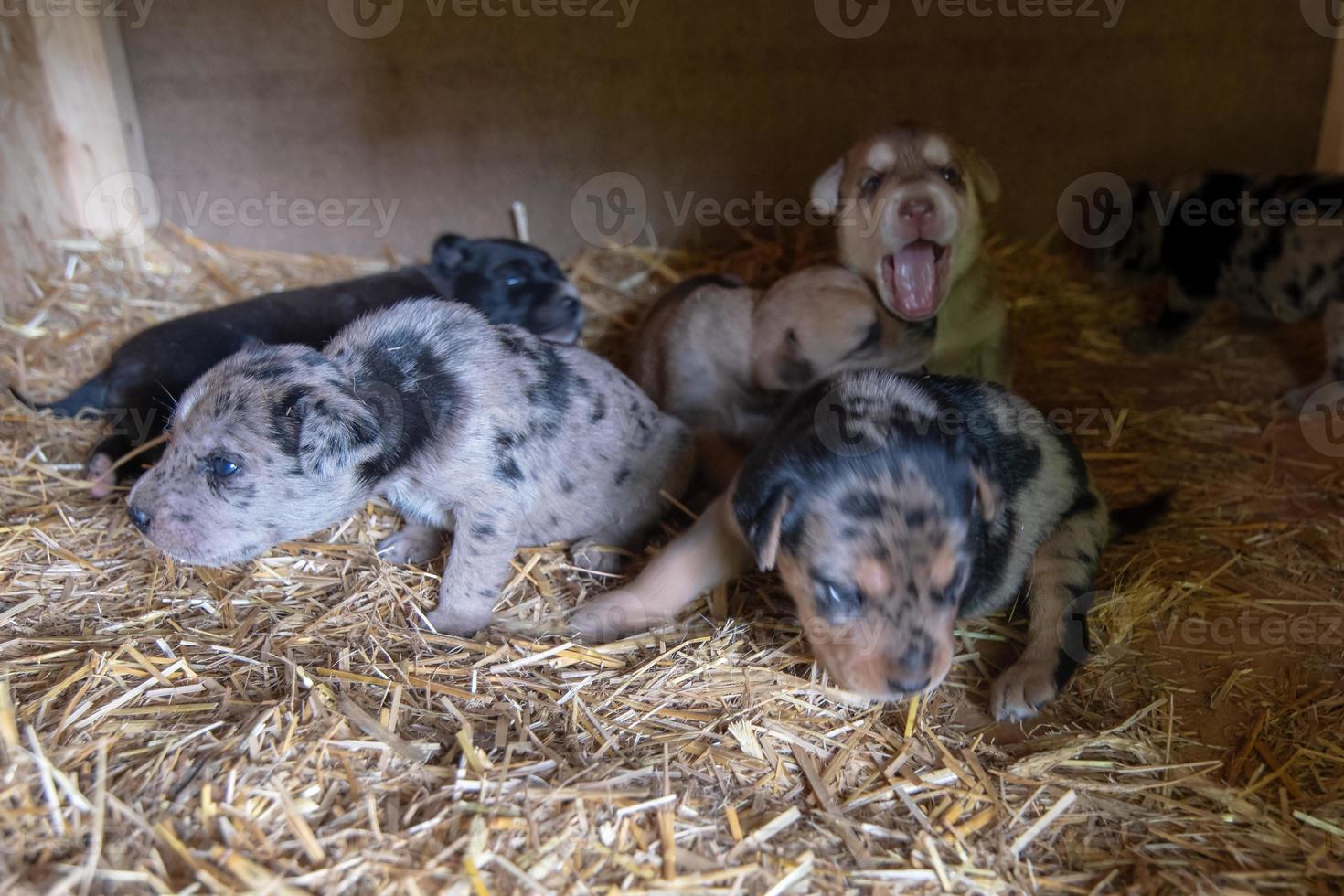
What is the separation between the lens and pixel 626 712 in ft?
14.4

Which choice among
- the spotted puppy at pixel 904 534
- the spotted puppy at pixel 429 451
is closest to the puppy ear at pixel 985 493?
the spotted puppy at pixel 904 534

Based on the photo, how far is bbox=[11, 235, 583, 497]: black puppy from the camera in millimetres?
6160

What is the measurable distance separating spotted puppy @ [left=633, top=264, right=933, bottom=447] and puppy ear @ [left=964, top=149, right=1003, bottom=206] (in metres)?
1.05

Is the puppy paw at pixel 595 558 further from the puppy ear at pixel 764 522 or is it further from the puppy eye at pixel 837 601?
the puppy eye at pixel 837 601

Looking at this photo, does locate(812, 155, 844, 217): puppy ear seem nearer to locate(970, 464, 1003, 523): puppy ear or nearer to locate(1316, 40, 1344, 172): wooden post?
locate(970, 464, 1003, 523): puppy ear

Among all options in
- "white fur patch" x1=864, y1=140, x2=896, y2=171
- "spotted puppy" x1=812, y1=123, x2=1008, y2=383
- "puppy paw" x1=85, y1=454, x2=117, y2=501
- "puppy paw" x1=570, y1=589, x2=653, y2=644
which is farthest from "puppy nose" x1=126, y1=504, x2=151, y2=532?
A: "white fur patch" x1=864, y1=140, x2=896, y2=171

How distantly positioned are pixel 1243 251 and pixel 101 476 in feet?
26.8

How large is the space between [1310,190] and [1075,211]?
5.98 ft

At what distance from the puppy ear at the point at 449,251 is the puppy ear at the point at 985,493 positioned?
4475 millimetres

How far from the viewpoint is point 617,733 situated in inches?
167

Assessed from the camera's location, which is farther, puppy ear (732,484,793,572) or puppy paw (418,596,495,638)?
puppy paw (418,596,495,638)

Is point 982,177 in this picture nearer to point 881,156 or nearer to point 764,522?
point 881,156

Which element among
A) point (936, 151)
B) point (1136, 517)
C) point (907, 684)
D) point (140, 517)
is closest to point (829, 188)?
point (936, 151)

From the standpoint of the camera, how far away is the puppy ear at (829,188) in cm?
716
